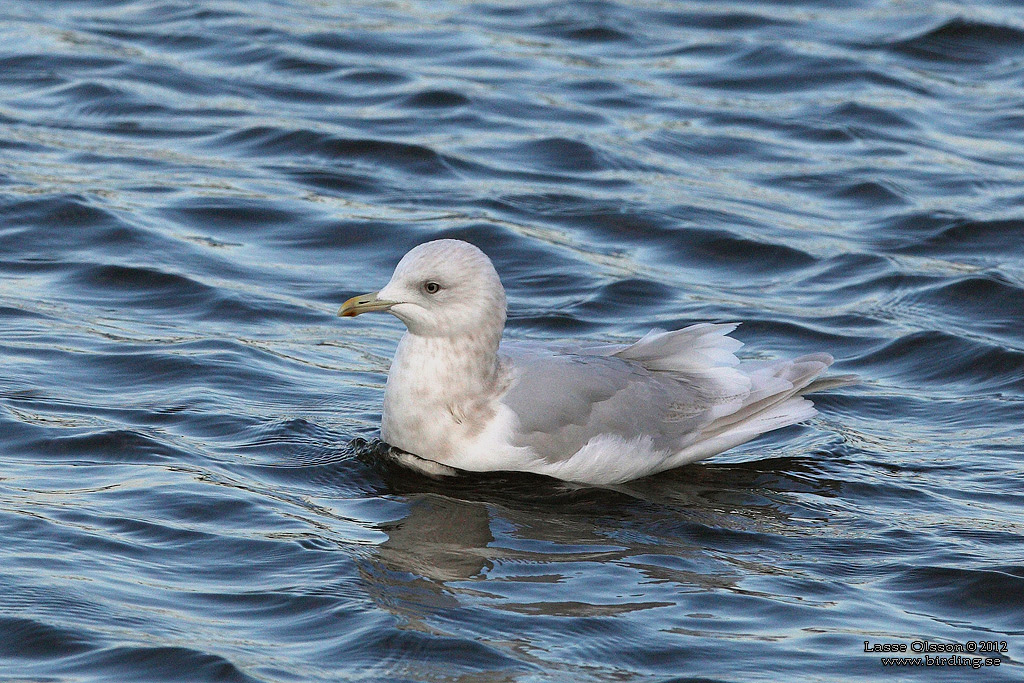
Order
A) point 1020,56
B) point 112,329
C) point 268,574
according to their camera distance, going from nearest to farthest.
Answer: point 268,574 < point 112,329 < point 1020,56

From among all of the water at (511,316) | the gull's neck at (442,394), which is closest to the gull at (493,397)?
the gull's neck at (442,394)

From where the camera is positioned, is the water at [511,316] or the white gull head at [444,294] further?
the white gull head at [444,294]

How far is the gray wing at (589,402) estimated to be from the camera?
6844mm

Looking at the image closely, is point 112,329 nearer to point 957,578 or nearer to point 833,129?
point 957,578

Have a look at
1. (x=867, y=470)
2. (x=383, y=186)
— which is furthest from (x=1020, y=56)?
(x=867, y=470)

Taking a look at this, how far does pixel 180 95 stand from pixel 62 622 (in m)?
7.64

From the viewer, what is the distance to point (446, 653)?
17.4ft

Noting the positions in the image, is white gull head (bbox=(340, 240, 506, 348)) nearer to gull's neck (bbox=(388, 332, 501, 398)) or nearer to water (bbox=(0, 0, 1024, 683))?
gull's neck (bbox=(388, 332, 501, 398))

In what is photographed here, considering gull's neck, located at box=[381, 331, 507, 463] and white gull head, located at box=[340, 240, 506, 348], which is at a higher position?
white gull head, located at box=[340, 240, 506, 348]

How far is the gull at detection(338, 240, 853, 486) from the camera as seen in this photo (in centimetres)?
682

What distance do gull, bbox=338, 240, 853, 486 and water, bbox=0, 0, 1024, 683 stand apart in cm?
14

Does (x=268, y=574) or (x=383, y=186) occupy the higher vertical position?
(x=383, y=186)

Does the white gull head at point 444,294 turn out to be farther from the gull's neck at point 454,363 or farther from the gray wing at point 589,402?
the gray wing at point 589,402

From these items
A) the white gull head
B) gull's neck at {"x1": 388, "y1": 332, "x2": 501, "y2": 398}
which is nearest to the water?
gull's neck at {"x1": 388, "y1": 332, "x2": 501, "y2": 398}
